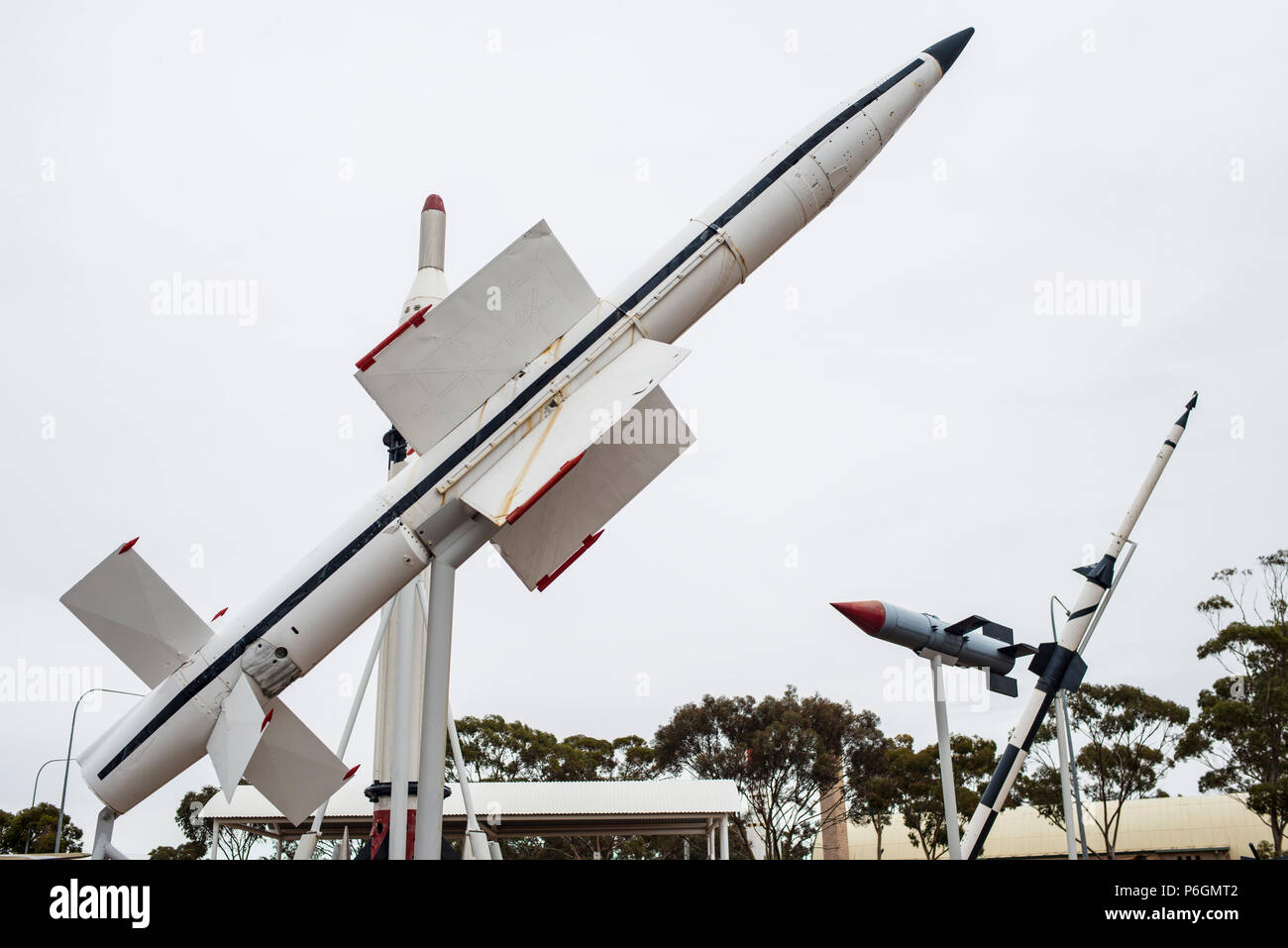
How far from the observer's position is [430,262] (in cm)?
1202

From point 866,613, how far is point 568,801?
31.0 ft

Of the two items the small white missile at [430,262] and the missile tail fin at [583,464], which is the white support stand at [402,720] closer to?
the missile tail fin at [583,464]

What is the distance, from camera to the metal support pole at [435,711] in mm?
6621

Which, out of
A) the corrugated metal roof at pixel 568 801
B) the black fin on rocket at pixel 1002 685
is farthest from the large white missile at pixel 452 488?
the corrugated metal roof at pixel 568 801

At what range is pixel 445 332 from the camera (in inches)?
300

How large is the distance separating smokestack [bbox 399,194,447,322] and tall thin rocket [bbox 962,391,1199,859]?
8.38 m

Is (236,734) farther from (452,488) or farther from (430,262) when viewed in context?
(430,262)

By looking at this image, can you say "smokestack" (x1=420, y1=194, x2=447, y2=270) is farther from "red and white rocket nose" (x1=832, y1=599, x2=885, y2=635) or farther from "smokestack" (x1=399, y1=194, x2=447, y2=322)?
"red and white rocket nose" (x1=832, y1=599, x2=885, y2=635)

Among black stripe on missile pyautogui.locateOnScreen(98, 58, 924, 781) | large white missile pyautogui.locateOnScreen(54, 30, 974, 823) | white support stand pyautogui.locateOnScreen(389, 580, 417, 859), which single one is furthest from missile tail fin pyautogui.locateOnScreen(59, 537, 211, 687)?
white support stand pyautogui.locateOnScreen(389, 580, 417, 859)

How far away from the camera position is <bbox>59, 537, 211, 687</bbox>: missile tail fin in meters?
7.23
